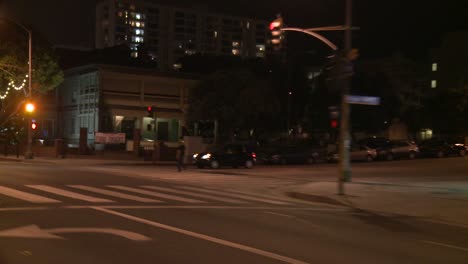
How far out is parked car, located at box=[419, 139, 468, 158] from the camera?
50125 millimetres

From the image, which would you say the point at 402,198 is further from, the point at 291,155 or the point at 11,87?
the point at 11,87

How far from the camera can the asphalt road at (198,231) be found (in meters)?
9.18

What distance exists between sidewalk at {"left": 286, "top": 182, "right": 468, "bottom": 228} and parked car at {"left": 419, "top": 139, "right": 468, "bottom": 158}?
26198mm

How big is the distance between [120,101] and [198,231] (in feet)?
156

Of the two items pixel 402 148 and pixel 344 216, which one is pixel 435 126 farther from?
pixel 344 216

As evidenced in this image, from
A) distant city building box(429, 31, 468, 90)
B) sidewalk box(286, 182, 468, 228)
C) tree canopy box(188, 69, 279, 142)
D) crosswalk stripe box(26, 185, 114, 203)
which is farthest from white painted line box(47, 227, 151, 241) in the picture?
distant city building box(429, 31, 468, 90)

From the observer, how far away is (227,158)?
38.3 metres

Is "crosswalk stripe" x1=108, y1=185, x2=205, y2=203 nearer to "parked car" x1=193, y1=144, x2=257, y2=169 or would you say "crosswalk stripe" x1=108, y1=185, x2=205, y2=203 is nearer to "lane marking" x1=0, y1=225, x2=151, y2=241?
"lane marking" x1=0, y1=225, x2=151, y2=241

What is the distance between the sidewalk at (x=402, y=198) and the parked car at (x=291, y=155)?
19.9 meters

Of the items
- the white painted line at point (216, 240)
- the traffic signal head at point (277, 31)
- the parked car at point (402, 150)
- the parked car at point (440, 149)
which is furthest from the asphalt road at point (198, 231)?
the parked car at point (440, 149)

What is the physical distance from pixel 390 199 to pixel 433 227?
17.8ft

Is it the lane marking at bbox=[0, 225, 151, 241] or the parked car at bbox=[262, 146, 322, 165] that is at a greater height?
the parked car at bbox=[262, 146, 322, 165]

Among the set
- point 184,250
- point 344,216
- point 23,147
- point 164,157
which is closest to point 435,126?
point 164,157

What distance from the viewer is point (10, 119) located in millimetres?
53094
